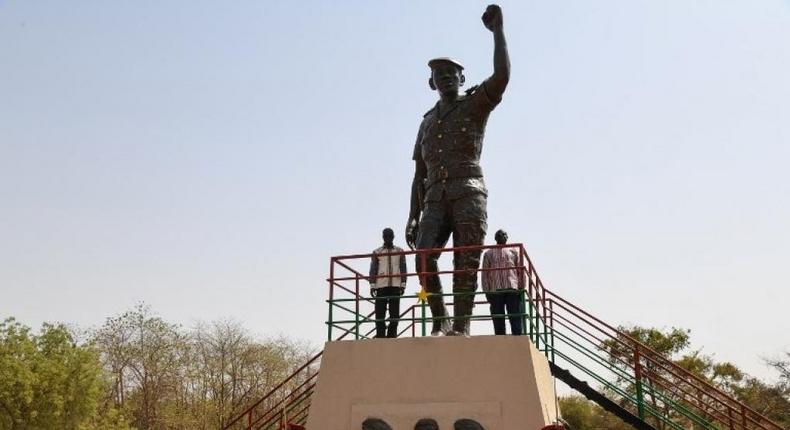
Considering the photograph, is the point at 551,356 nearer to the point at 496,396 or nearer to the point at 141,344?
the point at 496,396

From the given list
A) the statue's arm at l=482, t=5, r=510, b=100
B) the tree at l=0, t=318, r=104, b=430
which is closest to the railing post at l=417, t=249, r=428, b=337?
the statue's arm at l=482, t=5, r=510, b=100

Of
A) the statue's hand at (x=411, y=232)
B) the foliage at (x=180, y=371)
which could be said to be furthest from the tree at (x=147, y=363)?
the statue's hand at (x=411, y=232)

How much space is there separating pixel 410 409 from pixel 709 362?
27.1 m

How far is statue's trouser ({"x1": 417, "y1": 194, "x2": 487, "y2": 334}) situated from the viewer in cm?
775

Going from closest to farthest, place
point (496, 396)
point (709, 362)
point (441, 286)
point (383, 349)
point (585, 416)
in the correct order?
Result: 1. point (496, 396)
2. point (383, 349)
3. point (441, 286)
4. point (709, 362)
5. point (585, 416)

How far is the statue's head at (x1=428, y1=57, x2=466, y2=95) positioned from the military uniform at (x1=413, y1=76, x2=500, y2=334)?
18 cm

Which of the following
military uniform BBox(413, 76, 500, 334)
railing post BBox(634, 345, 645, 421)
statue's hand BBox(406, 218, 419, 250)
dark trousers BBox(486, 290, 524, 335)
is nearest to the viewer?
dark trousers BBox(486, 290, 524, 335)

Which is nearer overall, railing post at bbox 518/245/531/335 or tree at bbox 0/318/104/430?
railing post at bbox 518/245/531/335

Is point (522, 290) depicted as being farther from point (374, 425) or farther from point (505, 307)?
point (374, 425)

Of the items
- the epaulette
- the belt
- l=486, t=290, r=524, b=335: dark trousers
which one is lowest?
l=486, t=290, r=524, b=335: dark trousers

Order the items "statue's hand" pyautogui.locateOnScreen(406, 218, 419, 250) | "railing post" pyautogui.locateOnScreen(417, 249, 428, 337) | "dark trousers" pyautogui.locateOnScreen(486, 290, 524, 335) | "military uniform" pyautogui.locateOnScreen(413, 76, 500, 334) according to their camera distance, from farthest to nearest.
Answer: "statue's hand" pyautogui.locateOnScreen(406, 218, 419, 250), "military uniform" pyautogui.locateOnScreen(413, 76, 500, 334), "dark trousers" pyautogui.locateOnScreen(486, 290, 524, 335), "railing post" pyautogui.locateOnScreen(417, 249, 428, 337)

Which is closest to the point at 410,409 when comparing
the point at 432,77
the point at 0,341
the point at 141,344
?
the point at 432,77

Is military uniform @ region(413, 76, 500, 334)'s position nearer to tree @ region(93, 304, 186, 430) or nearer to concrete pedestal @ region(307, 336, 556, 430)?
concrete pedestal @ region(307, 336, 556, 430)

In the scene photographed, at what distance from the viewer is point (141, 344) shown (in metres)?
36.7
